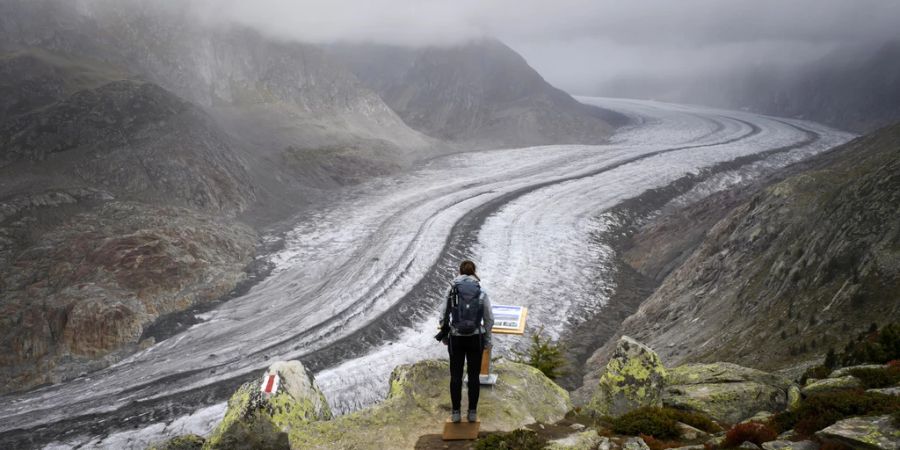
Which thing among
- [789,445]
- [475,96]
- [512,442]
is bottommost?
[512,442]

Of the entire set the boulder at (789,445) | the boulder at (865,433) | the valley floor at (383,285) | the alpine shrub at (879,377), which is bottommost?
the valley floor at (383,285)

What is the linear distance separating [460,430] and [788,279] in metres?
13.2

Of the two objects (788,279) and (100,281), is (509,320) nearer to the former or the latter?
(788,279)

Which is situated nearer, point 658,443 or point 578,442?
point 658,443

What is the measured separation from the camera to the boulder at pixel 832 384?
795cm

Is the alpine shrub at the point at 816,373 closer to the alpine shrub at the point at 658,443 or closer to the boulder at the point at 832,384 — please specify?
the boulder at the point at 832,384

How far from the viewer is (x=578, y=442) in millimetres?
7996

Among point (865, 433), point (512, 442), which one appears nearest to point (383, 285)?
point (512, 442)

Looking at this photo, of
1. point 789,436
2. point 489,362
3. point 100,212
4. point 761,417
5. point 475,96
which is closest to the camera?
point 789,436

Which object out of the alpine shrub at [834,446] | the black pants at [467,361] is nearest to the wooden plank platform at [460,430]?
the black pants at [467,361]

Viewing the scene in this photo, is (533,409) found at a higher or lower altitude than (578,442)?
lower

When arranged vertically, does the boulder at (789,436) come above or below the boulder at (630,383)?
above

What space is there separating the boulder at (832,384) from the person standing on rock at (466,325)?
5060 mm

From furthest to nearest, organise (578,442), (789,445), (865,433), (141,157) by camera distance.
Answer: (141,157) < (578,442) < (789,445) < (865,433)
